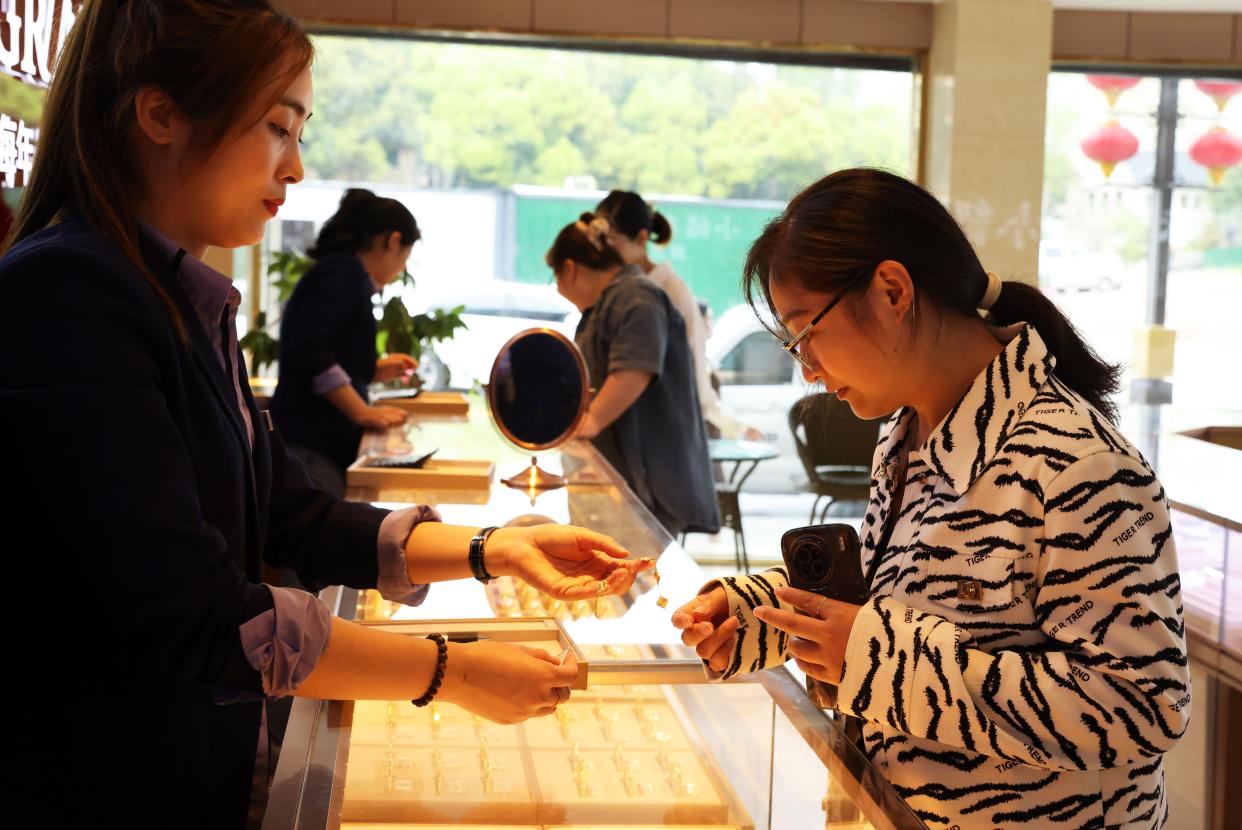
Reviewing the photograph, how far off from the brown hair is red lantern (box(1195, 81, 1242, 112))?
21.8 feet

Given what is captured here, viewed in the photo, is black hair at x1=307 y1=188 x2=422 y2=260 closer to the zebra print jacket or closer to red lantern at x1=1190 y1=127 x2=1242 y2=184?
the zebra print jacket

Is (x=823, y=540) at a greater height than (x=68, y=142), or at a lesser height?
lesser

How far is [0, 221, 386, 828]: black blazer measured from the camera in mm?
1058

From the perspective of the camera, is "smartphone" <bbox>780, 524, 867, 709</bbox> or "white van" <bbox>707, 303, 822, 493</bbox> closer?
"smartphone" <bbox>780, 524, 867, 709</bbox>

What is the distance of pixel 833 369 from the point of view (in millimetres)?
1586

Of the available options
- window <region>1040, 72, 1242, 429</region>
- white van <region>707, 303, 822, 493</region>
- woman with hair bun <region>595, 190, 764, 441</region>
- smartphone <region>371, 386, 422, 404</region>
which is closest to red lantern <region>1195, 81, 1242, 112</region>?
window <region>1040, 72, 1242, 429</region>

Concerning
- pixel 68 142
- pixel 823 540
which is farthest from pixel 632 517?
pixel 68 142

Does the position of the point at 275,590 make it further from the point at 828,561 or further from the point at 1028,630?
the point at 1028,630

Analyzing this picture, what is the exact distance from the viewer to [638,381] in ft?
12.9

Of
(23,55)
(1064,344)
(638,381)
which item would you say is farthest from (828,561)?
(23,55)

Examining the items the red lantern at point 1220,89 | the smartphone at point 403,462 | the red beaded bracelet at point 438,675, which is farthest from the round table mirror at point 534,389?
the red lantern at point 1220,89

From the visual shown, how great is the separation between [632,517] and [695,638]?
3.66 ft

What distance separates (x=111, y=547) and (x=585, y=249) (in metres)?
3.18

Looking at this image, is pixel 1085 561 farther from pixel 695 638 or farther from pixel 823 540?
pixel 695 638
